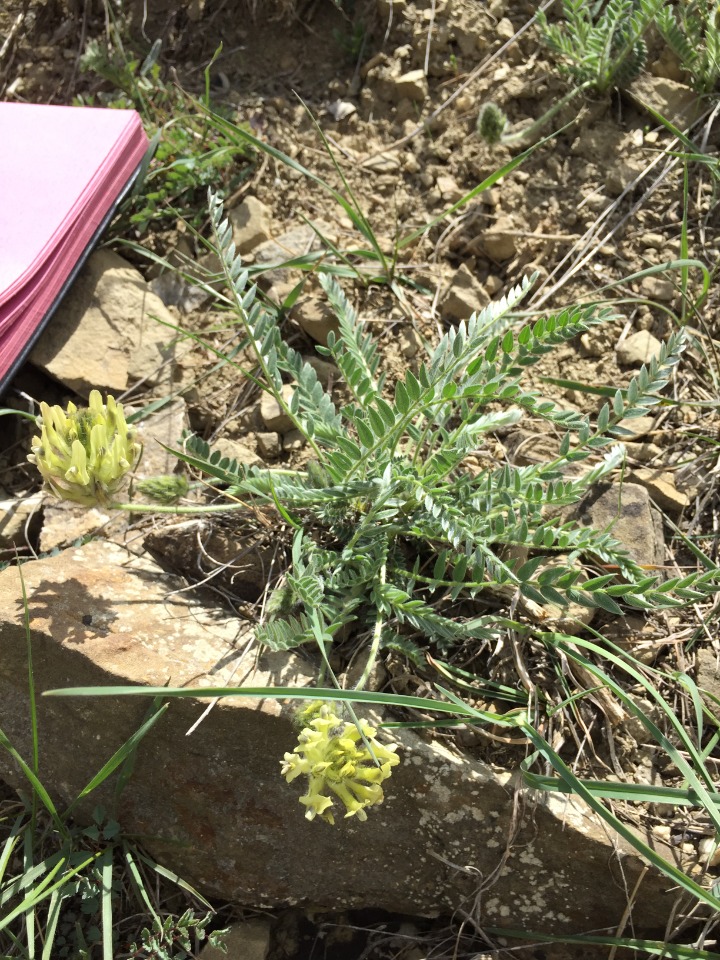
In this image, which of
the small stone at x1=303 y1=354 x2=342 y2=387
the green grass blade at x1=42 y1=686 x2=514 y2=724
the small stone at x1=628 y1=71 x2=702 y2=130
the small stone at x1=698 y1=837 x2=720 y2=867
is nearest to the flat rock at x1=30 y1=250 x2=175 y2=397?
the small stone at x1=303 y1=354 x2=342 y2=387

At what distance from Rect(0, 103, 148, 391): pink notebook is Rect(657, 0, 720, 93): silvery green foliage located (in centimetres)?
163

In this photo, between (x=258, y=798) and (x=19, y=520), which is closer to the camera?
(x=258, y=798)

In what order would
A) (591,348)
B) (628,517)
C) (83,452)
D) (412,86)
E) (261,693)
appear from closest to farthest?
(261,693)
(83,452)
(628,517)
(591,348)
(412,86)

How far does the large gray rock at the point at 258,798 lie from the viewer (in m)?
1.81

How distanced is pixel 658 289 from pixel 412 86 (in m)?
1.06

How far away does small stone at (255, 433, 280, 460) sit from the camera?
7.55ft

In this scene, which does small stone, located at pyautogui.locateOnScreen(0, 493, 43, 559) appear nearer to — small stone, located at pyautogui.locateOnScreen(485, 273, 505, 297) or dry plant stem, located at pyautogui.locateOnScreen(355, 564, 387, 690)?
dry plant stem, located at pyautogui.locateOnScreen(355, 564, 387, 690)

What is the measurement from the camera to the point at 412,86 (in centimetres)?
274

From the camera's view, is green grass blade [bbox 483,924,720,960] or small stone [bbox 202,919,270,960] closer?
green grass blade [bbox 483,924,720,960]

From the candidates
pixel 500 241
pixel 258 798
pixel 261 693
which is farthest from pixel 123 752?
pixel 500 241

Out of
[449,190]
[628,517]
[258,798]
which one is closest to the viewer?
[258,798]

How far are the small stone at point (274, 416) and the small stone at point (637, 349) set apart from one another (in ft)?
3.14

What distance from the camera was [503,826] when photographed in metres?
1.82

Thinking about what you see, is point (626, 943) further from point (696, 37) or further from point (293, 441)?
point (696, 37)
